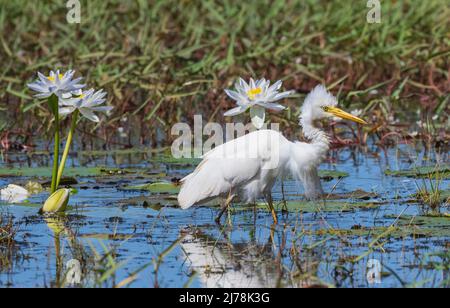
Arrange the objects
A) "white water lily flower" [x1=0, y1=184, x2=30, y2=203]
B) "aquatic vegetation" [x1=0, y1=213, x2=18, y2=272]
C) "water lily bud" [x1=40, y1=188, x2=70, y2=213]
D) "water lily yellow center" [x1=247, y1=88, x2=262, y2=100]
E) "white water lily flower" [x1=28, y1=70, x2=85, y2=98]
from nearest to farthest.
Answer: "aquatic vegetation" [x1=0, y1=213, x2=18, y2=272]
"white water lily flower" [x1=28, y1=70, x2=85, y2=98]
"water lily bud" [x1=40, y1=188, x2=70, y2=213]
"water lily yellow center" [x1=247, y1=88, x2=262, y2=100]
"white water lily flower" [x1=0, y1=184, x2=30, y2=203]

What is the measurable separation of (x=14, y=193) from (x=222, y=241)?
6.89 ft

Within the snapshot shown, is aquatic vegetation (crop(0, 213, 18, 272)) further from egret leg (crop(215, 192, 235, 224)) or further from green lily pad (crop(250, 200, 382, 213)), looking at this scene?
green lily pad (crop(250, 200, 382, 213))

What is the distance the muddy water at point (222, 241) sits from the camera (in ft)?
20.4

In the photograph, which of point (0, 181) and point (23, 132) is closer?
point (0, 181)

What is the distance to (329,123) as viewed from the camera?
11227 mm

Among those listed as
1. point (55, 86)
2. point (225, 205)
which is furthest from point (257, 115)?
point (55, 86)

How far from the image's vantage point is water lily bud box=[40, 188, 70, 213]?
8164mm

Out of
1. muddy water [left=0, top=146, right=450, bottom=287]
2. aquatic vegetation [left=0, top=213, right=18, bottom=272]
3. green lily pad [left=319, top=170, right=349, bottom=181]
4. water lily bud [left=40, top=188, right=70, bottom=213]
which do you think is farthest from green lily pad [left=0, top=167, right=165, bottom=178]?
aquatic vegetation [left=0, top=213, right=18, bottom=272]

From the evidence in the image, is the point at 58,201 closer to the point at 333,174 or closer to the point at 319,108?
the point at 319,108

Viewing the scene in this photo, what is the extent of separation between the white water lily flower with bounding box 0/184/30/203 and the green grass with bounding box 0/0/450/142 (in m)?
2.99

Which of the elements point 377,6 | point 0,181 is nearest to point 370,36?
point 377,6

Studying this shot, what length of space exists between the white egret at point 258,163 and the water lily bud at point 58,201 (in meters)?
0.85
